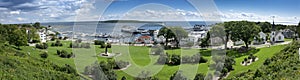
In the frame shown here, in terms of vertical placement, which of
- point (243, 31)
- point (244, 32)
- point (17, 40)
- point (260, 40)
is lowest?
point (260, 40)

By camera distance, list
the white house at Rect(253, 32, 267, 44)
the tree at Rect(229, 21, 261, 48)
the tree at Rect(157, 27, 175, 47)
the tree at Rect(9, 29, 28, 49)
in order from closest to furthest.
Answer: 1. the tree at Rect(9, 29, 28, 49)
2. the tree at Rect(157, 27, 175, 47)
3. the tree at Rect(229, 21, 261, 48)
4. the white house at Rect(253, 32, 267, 44)

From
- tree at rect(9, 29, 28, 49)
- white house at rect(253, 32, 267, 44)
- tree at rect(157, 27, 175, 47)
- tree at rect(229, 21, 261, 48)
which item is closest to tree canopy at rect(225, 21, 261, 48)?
tree at rect(229, 21, 261, 48)

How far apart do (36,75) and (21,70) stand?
999 mm

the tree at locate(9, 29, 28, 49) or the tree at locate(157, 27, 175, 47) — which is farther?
the tree at locate(157, 27, 175, 47)

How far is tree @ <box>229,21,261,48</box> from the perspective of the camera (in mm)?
35750

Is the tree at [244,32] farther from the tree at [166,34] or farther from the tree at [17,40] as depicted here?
the tree at [17,40]

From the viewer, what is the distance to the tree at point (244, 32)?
117 feet

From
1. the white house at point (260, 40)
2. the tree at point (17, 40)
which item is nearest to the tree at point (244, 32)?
the white house at point (260, 40)

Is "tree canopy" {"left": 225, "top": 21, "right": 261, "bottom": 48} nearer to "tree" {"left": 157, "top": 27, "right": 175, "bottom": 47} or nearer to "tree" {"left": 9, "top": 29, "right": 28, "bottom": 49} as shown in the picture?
"tree" {"left": 157, "top": 27, "right": 175, "bottom": 47}

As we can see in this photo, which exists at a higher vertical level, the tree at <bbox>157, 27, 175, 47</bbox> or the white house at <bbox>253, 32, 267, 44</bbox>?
the tree at <bbox>157, 27, 175, 47</bbox>

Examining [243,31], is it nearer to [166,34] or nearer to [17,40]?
[166,34]

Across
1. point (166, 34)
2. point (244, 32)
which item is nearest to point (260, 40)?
point (244, 32)

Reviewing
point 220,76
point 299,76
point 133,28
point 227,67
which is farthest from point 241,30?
point 299,76

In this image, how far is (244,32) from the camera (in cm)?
3612
